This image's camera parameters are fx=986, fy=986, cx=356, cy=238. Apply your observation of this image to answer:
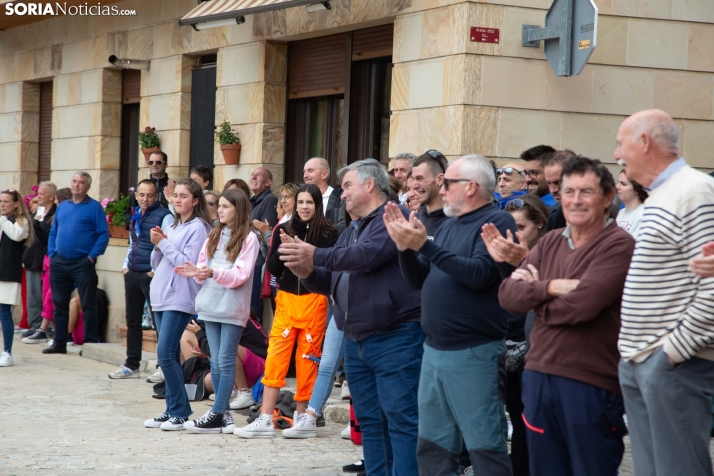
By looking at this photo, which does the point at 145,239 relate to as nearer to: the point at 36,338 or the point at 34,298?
the point at 36,338

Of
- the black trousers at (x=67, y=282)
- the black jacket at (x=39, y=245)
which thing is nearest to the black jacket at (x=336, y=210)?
the black trousers at (x=67, y=282)

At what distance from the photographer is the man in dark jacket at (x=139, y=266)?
10.9 meters

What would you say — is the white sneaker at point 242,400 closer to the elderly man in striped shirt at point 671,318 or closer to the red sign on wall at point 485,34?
the red sign on wall at point 485,34

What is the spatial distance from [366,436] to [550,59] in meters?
4.85

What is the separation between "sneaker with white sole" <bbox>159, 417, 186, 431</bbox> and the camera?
8156 millimetres

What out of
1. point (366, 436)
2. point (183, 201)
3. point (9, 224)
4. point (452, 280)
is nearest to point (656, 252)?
point (452, 280)

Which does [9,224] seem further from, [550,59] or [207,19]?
[550,59]

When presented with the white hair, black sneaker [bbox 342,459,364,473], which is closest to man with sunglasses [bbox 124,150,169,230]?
black sneaker [bbox 342,459,364,473]

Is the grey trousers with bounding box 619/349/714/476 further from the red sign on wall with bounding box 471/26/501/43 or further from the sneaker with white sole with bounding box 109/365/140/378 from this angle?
the sneaker with white sole with bounding box 109/365/140/378

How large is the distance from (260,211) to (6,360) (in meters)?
3.84

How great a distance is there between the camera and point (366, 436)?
5.88 metres

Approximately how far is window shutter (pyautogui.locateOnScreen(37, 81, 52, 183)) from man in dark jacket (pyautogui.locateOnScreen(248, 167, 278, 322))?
855 cm

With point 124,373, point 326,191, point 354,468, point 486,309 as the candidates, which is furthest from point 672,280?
point 124,373

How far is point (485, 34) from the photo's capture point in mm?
9344
